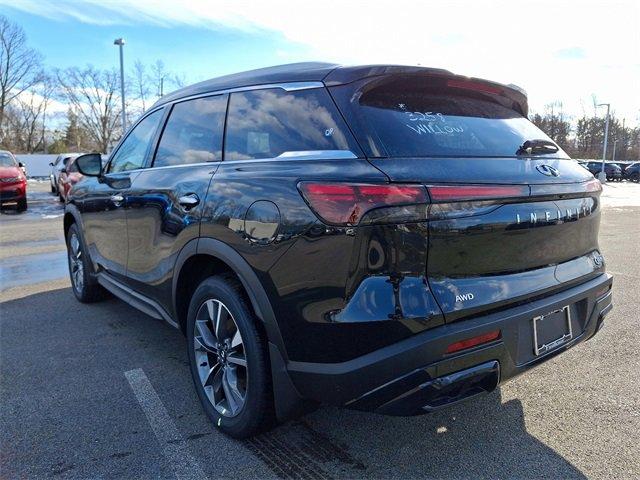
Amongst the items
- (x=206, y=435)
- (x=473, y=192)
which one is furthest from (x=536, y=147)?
(x=206, y=435)

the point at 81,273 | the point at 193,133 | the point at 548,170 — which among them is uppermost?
the point at 193,133

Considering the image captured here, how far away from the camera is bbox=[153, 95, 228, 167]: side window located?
10.1 feet

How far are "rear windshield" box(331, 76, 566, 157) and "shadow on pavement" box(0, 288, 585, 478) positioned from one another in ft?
4.79

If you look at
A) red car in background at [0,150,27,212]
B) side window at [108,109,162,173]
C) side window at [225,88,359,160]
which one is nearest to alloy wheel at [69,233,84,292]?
side window at [108,109,162,173]

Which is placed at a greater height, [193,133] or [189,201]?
[193,133]

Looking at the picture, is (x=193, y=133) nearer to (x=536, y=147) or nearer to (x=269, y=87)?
(x=269, y=87)

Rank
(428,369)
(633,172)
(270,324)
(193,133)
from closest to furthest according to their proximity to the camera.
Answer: (428,369) < (270,324) < (193,133) < (633,172)

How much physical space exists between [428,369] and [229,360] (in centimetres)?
115

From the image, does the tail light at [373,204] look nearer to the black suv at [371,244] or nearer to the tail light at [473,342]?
the black suv at [371,244]

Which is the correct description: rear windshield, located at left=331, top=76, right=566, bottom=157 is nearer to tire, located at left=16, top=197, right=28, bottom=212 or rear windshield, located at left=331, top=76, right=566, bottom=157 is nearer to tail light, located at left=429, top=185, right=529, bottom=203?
tail light, located at left=429, top=185, right=529, bottom=203

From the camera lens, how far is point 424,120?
2441mm

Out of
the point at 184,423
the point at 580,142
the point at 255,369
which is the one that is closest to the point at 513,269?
the point at 255,369

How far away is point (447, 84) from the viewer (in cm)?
260

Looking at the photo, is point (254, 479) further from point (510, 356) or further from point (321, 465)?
point (510, 356)
